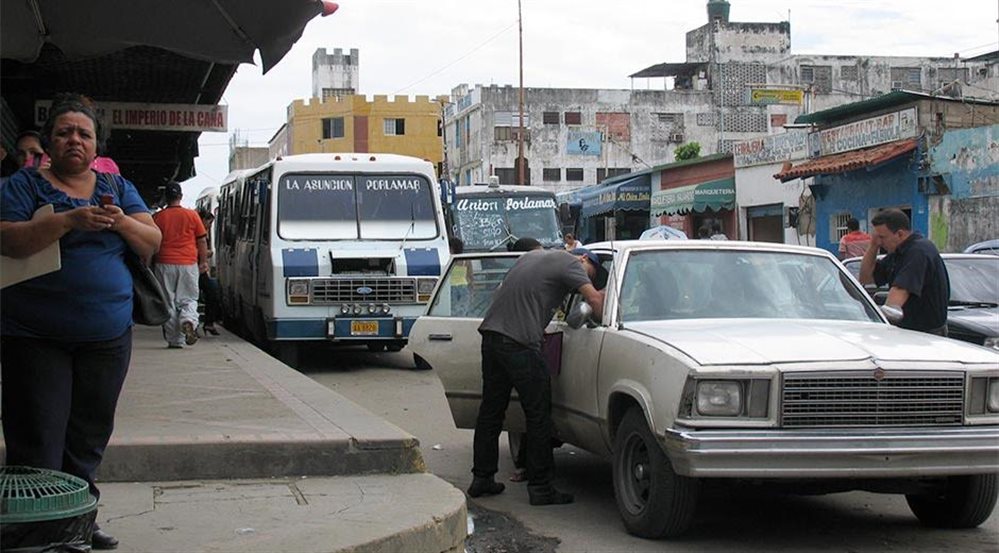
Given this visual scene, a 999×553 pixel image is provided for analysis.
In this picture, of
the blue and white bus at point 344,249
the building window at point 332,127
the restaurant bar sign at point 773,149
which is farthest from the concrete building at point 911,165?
the building window at point 332,127

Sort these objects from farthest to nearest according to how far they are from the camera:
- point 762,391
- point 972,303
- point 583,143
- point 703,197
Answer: point 583,143, point 703,197, point 972,303, point 762,391

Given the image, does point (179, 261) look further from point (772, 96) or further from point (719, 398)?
point (772, 96)

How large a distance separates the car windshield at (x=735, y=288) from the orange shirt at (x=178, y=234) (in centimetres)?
672

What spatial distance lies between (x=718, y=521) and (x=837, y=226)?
24.1m

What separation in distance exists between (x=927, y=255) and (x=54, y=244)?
581 cm

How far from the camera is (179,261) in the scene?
1227cm

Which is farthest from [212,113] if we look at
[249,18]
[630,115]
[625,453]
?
[630,115]

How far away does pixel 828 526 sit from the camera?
6.35 m

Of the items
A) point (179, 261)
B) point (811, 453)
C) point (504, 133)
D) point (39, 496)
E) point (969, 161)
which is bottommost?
point (811, 453)

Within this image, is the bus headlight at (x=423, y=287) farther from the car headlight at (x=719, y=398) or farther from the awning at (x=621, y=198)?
the awning at (x=621, y=198)

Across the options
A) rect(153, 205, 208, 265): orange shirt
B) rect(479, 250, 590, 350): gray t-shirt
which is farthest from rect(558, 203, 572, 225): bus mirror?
rect(479, 250, 590, 350): gray t-shirt

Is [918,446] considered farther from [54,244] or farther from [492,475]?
[54,244]

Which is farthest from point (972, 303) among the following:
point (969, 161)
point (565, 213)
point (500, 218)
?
point (969, 161)

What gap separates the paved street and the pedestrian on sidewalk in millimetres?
4656
